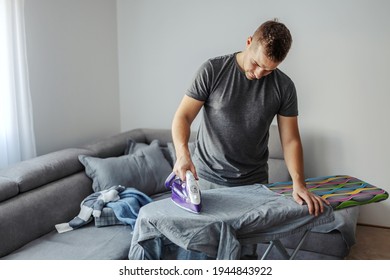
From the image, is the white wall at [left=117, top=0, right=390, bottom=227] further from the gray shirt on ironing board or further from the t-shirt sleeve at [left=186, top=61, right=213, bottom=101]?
the t-shirt sleeve at [left=186, top=61, right=213, bottom=101]

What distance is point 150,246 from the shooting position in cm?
126

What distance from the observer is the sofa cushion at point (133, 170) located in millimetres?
2453

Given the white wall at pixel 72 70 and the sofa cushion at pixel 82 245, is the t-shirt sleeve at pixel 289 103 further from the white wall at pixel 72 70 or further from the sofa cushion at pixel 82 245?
the white wall at pixel 72 70

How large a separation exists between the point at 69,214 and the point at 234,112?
125 centimetres

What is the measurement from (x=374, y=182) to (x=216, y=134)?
1769 millimetres

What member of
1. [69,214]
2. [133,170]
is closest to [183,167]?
[69,214]

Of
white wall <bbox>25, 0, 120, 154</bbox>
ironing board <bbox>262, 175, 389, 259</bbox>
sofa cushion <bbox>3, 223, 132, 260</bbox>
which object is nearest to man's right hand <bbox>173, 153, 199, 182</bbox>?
ironing board <bbox>262, 175, 389, 259</bbox>

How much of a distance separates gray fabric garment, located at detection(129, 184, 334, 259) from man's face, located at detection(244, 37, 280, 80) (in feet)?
1.40

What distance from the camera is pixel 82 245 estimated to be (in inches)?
76.7

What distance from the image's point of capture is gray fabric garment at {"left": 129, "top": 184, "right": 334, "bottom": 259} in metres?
1.21

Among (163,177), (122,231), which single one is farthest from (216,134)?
(163,177)

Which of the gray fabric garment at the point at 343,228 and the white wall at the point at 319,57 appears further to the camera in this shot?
the white wall at the point at 319,57

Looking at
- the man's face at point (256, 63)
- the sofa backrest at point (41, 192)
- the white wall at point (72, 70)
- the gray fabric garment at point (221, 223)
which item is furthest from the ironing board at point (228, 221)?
the white wall at point (72, 70)

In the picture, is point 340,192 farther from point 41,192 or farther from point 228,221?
point 41,192
